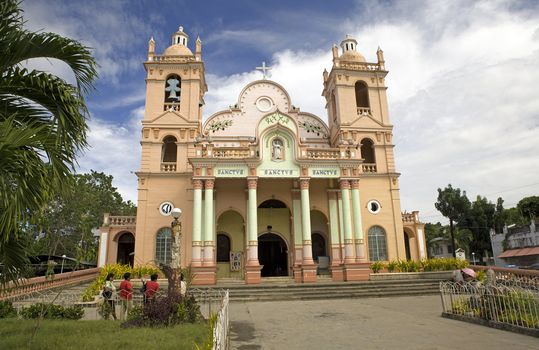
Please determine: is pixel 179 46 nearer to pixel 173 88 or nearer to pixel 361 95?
pixel 173 88

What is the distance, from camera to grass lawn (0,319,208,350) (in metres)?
6.14

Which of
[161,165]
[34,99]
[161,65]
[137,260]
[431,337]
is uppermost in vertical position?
[161,65]

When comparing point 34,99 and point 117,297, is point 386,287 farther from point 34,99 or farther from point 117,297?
point 34,99

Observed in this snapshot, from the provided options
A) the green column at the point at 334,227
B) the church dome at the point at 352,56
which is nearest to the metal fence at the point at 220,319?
the green column at the point at 334,227

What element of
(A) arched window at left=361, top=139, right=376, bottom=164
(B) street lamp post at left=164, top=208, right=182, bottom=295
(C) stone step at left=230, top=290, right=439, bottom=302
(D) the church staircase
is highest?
(A) arched window at left=361, top=139, right=376, bottom=164

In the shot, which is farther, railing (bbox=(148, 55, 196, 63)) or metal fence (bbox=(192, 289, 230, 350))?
railing (bbox=(148, 55, 196, 63))

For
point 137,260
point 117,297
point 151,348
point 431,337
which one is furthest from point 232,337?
point 137,260

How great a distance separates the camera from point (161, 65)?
24.1 m

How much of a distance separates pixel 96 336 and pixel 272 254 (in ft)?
A: 54.4

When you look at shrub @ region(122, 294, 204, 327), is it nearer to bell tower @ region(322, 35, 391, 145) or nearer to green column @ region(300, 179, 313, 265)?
green column @ region(300, 179, 313, 265)

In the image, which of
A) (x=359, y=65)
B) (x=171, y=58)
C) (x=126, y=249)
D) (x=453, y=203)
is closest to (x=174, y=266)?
→ (x=126, y=249)

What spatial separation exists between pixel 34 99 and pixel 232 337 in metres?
5.72

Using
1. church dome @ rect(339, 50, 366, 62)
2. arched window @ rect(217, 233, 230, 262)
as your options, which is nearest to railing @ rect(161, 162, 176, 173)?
arched window @ rect(217, 233, 230, 262)

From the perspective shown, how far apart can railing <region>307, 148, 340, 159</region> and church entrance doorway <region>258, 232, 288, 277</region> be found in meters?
5.54
